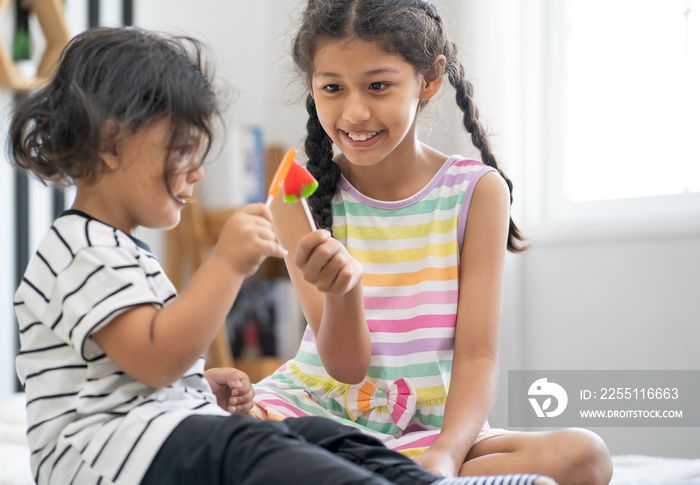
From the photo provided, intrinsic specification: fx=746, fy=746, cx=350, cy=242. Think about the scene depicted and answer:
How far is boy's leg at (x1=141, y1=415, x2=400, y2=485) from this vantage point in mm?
669

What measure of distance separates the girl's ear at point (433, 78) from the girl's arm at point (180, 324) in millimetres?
530

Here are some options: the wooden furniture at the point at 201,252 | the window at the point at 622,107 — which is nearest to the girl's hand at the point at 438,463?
the window at the point at 622,107

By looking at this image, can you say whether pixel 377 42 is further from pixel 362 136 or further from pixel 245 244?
pixel 245 244

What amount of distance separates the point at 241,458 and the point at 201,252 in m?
1.95

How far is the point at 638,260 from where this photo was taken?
6.06ft

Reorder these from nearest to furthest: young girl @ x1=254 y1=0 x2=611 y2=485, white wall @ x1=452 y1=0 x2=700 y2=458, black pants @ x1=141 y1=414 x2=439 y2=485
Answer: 1. black pants @ x1=141 y1=414 x2=439 y2=485
2. young girl @ x1=254 y1=0 x2=611 y2=485
3. white wall @ x1=452 y1=0 x2=700 y2=458

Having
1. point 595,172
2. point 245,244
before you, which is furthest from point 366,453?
point 595,172

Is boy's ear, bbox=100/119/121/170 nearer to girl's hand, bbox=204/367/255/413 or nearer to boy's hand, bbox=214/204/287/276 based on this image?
boy's hand, bbox=214/204/287/276

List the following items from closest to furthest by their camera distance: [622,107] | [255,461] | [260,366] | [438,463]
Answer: [255,461] → [438,463] → [622,107] → [260,366]

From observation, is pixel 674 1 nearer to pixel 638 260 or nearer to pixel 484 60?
pixel 484 60

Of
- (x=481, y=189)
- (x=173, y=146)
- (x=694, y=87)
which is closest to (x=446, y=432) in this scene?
(x=481, y=189)

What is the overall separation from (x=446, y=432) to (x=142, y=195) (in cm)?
49

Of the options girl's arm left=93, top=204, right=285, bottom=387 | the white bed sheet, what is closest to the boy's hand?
girl's arm left=93, top=204, right=285, bottom=387

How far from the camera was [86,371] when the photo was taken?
2.51 feet
